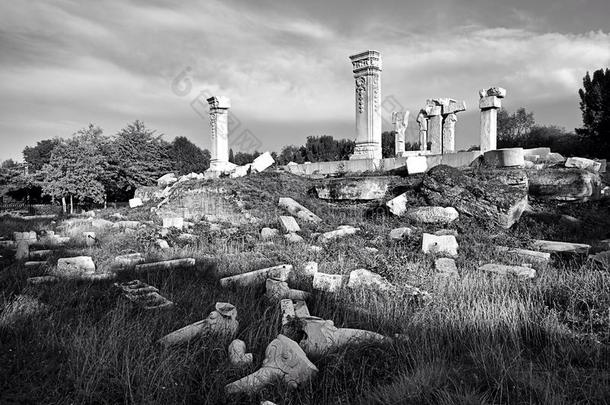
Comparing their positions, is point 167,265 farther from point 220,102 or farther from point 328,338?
point 220,102

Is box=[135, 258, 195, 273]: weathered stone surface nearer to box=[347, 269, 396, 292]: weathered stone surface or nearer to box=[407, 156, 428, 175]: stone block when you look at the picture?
box=[347, 269, 396, 292]: weathered stone surface

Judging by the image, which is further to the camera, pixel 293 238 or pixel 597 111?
pixel 597 111

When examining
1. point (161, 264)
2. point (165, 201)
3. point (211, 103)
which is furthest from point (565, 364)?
Answer: point (211, 103)

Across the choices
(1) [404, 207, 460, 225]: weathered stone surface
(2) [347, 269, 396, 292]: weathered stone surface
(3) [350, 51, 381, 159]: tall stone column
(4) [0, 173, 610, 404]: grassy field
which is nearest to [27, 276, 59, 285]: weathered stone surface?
(4) [0, 173, 610, 404]: grassy field

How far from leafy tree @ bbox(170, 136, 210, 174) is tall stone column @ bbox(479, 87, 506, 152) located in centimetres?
3309

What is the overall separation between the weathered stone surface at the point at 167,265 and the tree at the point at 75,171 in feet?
75.3

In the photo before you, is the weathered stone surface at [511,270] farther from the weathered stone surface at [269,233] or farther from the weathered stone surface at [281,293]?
the weathered stone surface at [269,233]

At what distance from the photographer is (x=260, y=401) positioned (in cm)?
232

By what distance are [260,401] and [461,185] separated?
773 cm

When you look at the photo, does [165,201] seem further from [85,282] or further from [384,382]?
[384,382]

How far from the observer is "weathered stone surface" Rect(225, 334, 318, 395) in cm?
245

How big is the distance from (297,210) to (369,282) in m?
5.72

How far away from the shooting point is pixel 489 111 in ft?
50.4

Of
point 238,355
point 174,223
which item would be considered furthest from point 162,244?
point 238,355
